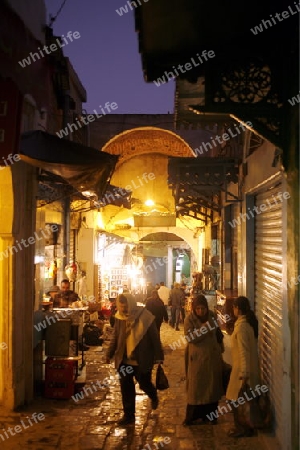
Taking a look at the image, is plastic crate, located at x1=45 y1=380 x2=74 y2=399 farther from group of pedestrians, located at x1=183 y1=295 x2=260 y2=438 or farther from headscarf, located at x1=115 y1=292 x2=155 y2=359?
group of pedestrians, located at x1=183 y1=295 x2=260 y2=438

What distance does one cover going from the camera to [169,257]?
93.4 ft

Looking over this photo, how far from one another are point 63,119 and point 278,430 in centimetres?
1254

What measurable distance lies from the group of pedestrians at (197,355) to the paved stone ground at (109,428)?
214 millimetres

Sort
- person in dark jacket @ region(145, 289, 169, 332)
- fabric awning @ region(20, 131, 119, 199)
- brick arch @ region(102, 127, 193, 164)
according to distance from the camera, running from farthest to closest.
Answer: brick arch @ region(102, 127, 193, 164)
person in dark jacket @ region(145, 289, 169, 332)
fabric awning @ region(20, 131, 119, 199)

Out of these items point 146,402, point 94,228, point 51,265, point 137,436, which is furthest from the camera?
point 94,228

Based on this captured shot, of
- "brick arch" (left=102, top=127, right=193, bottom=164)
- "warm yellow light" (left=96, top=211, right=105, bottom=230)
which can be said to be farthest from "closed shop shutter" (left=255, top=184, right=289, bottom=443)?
"brick arch" (left=102, top=127, right=193, bottom=164)

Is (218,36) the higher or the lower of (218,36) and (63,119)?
the lower

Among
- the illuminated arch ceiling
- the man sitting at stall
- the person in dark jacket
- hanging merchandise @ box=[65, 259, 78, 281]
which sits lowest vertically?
the person in dark jacket

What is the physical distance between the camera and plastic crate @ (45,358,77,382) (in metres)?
8.03

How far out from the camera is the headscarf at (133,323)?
22.8 feet

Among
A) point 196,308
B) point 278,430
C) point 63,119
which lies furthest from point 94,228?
point 278,430

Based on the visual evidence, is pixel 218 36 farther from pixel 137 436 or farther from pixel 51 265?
pixel 51 265

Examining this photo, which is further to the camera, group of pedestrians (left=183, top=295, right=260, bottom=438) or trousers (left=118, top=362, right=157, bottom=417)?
trousers (left=118, top=362, right=157, bottom=417)

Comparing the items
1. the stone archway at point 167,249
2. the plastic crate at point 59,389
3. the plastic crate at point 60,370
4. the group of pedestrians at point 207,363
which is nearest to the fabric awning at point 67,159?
the group of pedestrians at point 207,363
